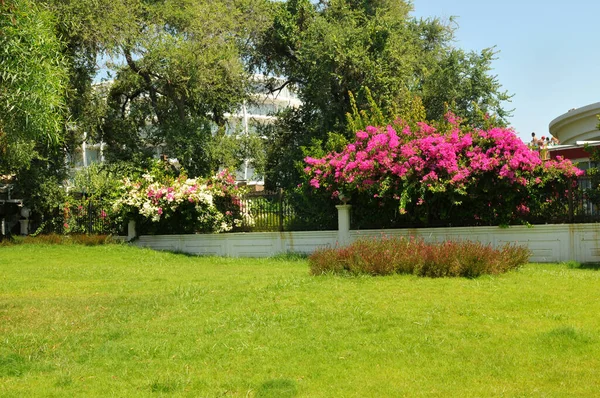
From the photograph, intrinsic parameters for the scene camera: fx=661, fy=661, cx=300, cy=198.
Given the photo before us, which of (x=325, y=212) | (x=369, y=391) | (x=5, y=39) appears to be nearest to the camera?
(x=369, y=391)

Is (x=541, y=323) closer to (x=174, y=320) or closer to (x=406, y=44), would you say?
(x=174, y=320)

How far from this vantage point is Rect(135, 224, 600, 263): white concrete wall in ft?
53.2

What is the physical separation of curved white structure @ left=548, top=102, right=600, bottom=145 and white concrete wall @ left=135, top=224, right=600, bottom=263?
472cm

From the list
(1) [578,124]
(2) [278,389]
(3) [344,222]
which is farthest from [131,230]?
(2) [278,389]

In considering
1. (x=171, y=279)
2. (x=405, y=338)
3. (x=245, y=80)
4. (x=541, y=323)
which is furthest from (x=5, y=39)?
(x=245, y=80)

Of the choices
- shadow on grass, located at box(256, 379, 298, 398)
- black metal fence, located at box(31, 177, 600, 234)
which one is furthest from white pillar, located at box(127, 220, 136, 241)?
shadow on grass, located at box(256, 379, 298, 398)

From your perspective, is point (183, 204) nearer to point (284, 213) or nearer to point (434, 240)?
point (284, 213)

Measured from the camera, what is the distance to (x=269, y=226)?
21125 millimetres

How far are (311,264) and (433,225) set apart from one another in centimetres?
631

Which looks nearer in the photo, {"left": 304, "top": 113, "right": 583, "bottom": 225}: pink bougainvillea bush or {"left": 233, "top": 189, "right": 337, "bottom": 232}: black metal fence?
{"left": 304, "top": 113, "right": 583, "bottom": 225}: pink bougainvillea bush

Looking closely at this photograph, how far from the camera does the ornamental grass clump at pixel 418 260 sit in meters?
11.6

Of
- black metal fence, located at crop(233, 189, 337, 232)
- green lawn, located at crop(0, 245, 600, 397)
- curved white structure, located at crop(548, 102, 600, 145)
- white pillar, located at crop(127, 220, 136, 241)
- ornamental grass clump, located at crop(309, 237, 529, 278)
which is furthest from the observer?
white pillar, located at crop(127, 220, 136, 241)

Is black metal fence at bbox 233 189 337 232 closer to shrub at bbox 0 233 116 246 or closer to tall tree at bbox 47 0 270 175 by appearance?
shrub at bbox 0 233 116 246

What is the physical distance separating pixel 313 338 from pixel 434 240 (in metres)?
10.6
